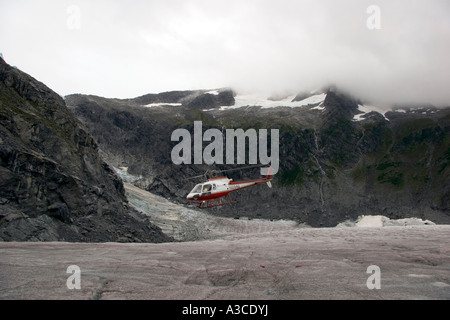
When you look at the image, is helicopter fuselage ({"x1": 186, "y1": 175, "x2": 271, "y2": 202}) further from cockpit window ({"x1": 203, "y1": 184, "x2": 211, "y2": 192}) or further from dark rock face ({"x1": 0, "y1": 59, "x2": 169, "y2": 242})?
dark rock face ({"x1": 0, "y1": 59, "x2": 169, "y2": 242})

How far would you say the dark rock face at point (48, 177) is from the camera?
34.0 meters

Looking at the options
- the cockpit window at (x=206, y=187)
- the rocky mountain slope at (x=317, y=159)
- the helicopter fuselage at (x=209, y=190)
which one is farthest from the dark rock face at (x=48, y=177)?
the rocky mountain slope at (x=317, y=159)

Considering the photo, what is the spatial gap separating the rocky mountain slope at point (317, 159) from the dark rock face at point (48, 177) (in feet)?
228

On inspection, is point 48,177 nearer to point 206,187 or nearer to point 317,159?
point 206,187

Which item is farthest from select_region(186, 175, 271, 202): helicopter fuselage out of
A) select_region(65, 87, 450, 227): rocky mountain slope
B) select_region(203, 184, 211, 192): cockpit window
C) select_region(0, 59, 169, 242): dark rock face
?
select_region(65, 87, 450, 227): rocky mountain slope

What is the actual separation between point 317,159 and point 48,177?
A: 472ft

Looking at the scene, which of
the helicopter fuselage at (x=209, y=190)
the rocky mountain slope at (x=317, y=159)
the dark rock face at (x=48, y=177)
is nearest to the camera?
the dark rock face at (x=48, y=177)

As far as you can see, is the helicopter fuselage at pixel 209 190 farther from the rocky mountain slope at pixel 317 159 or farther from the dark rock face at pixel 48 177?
the rocky mountain slope at pixel 317 159

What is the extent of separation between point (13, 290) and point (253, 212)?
126 m

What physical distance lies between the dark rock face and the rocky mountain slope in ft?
228

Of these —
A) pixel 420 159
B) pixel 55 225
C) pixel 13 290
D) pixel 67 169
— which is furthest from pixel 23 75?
pixel 420 159

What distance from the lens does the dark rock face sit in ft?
112
